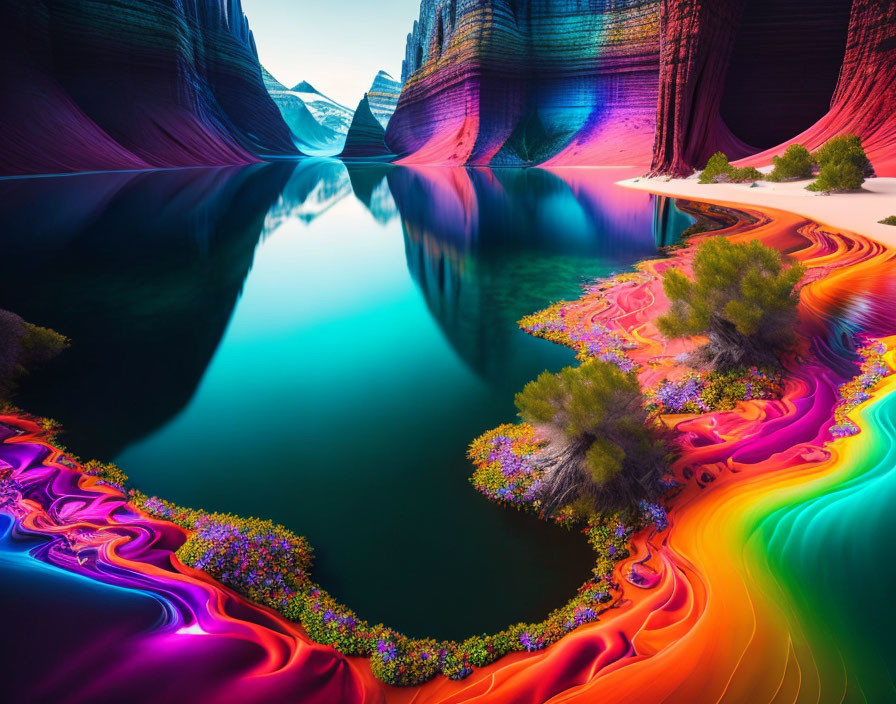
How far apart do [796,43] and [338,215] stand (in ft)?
114

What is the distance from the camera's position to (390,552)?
4160 mm

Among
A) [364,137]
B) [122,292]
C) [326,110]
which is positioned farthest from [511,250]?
[326,110]

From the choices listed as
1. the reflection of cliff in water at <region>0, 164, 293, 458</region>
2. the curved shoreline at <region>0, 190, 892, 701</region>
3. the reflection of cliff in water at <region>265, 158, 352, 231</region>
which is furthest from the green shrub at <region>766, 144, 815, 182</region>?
the reflection of cliff in water at <region>0, 164, 293, 458</region>

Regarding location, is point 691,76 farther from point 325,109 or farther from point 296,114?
point 325,109

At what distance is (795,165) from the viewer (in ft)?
74.8

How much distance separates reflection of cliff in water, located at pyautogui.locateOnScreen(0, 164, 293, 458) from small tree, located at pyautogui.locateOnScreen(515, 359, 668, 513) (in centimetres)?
461

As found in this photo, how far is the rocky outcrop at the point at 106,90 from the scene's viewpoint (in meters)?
32.5

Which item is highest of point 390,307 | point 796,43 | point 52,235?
point 796,43

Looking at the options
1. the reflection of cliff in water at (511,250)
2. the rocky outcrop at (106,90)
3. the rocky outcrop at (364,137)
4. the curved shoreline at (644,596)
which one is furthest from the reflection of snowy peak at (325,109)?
the curved shoreline at (644,596)

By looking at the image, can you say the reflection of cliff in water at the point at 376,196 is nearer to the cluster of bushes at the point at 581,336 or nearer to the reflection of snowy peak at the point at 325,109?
the cluster of bushes at the point at 581,336

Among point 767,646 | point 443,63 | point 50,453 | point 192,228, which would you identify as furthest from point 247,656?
point 443,63

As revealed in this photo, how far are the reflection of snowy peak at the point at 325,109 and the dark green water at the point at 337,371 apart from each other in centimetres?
13811

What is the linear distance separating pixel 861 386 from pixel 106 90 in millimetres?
49769

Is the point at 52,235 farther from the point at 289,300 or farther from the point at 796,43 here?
the point at 796,43
